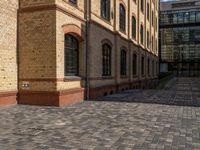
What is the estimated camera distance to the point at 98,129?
25.0ft

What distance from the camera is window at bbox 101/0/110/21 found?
704 inches

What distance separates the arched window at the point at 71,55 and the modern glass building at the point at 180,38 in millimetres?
48779

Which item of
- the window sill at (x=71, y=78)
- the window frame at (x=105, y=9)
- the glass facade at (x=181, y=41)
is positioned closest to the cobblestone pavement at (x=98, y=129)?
the window sill at (x=71, y=78)

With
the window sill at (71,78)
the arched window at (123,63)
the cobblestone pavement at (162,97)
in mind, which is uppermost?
the arched window at (123,63)

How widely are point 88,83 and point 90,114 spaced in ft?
17.5

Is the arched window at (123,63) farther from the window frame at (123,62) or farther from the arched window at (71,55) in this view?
the arched window at (71,55)

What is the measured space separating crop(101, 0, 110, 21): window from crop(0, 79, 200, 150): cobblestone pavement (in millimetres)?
8952

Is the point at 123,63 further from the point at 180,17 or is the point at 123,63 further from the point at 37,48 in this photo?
the point at 180,17

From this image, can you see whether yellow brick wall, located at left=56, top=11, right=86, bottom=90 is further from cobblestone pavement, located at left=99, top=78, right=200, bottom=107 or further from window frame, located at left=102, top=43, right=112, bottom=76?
window frame, located at left=102, top=43, right=112, bottom=76

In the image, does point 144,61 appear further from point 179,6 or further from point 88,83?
point 179,6

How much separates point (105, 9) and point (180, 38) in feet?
152

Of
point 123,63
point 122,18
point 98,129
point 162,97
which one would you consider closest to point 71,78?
point 162,97

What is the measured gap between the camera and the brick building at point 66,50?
12.2 metres

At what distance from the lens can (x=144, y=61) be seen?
31328 mm
